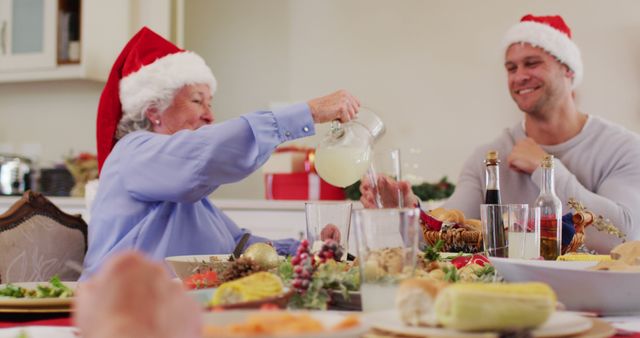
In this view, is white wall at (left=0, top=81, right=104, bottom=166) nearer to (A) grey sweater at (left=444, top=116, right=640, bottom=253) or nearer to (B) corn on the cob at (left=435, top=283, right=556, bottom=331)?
(A) grey sweater at (left=444, top=116, right=640, bottom=253)

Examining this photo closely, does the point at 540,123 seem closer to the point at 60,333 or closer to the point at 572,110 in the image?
the point at 572,110

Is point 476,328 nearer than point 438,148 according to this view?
Yes

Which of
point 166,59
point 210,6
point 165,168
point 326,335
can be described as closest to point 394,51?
point 210,6

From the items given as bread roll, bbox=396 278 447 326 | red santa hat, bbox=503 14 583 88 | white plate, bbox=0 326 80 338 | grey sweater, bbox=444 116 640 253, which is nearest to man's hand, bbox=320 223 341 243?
white plate, bbox=0 326 80 338

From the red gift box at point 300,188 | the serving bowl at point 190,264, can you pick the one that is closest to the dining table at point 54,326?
the serving bowl at point 190,264

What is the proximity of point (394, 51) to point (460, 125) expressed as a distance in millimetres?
474

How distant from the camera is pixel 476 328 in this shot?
728 mm

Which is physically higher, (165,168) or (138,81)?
(138,81)

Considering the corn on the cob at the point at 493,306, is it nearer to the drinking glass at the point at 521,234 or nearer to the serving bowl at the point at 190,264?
the serving bowl at the point at 190,264

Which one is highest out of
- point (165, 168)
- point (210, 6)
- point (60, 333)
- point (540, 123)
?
point (210, 6)

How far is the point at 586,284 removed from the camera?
1033mm

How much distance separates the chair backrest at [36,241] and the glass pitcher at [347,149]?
0.74 metres

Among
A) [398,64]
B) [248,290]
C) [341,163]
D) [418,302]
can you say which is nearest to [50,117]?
[398,64]

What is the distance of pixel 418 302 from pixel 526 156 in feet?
6.54
